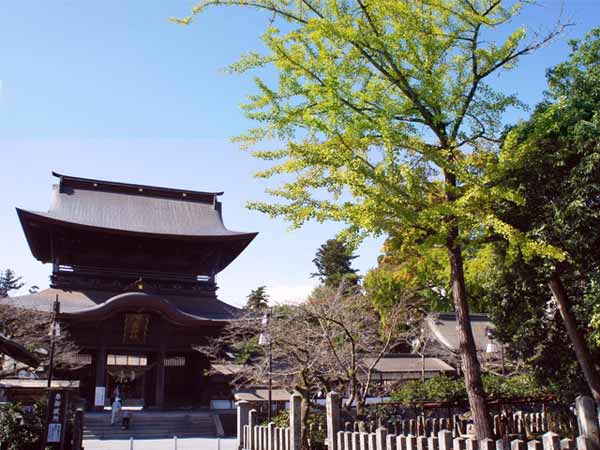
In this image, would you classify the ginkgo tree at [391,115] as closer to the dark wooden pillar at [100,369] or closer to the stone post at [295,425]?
the stone post at [295,425]

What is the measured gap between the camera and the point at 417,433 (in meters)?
11.5

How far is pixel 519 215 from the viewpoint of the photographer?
8750 millimetres

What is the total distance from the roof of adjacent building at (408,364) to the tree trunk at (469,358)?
64.9 feet

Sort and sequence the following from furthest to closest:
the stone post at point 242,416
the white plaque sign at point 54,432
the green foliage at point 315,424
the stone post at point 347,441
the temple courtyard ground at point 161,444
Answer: the temple courtyard ground at point 161,444 < the white plaque sign at point 54,432 < the stone post at point 242,416 < the green foliage at point 315,424 < the stone post at point 347,441

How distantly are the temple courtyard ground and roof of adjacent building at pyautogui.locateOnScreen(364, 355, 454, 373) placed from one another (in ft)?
37.3

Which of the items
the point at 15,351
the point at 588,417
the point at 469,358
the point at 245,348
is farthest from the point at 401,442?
the point at 245,348

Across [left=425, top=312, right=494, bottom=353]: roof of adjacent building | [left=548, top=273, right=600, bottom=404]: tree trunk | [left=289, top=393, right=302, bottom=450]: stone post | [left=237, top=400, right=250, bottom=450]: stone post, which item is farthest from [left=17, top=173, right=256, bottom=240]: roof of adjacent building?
[left=548, top=273, right=600, bottom=404]: tree trunk

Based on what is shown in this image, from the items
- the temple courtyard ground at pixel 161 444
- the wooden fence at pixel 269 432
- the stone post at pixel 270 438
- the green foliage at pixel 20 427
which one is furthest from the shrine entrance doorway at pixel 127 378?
the stone post at pixel 270 438

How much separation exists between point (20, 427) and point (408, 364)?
21.9m

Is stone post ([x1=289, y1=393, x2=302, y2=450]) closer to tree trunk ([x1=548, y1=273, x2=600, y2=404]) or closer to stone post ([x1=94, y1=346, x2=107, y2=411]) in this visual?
tree trunk ([x1=548, y1=273, x2=600, y2=404])

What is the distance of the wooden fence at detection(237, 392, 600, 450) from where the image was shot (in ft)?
18.7

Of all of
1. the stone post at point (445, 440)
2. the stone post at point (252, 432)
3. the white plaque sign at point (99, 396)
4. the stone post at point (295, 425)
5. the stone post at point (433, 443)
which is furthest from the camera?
the white plaque sign at point (99, 396)

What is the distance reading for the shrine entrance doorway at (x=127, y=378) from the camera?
92.2 ft

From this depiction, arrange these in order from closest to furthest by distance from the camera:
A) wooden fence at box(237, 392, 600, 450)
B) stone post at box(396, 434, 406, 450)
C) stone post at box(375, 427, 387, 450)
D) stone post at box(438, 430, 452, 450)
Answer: wooden fence at box(237, 392, 600, 450), stone post at box(438, 430, 452, 450), stone post at box(396, 434, 406, 450), stone post at box(375, 427, 387, 450)
